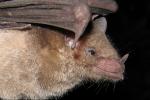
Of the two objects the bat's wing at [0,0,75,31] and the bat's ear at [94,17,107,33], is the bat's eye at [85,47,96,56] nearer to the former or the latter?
the bat's ear at [94,17,107,33]

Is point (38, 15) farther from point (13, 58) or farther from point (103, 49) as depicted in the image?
point (103, 49)

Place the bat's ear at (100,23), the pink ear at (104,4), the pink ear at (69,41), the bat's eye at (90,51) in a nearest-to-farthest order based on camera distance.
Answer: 1. the pink ear at (104,4)
2. the pink ear at (69,41)
3. the bat's eye at (90,51)
4. the bat's ear at (100,23)

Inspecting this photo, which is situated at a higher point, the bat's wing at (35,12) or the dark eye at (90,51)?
the bat's wing at (35,12)

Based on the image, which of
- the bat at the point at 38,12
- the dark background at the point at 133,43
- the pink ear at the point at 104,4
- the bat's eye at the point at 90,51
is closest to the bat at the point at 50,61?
the bat's eye at the point at 90,51

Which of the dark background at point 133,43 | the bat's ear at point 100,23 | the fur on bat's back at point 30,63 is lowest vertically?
the dark background at point 133,43

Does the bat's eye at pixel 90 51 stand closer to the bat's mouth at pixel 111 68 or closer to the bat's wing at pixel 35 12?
the bat's mouth at pixel 111 68

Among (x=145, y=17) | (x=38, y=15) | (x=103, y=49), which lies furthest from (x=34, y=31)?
(x=145, y=17)

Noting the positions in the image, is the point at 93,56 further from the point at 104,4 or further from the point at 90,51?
the point at 104,4
